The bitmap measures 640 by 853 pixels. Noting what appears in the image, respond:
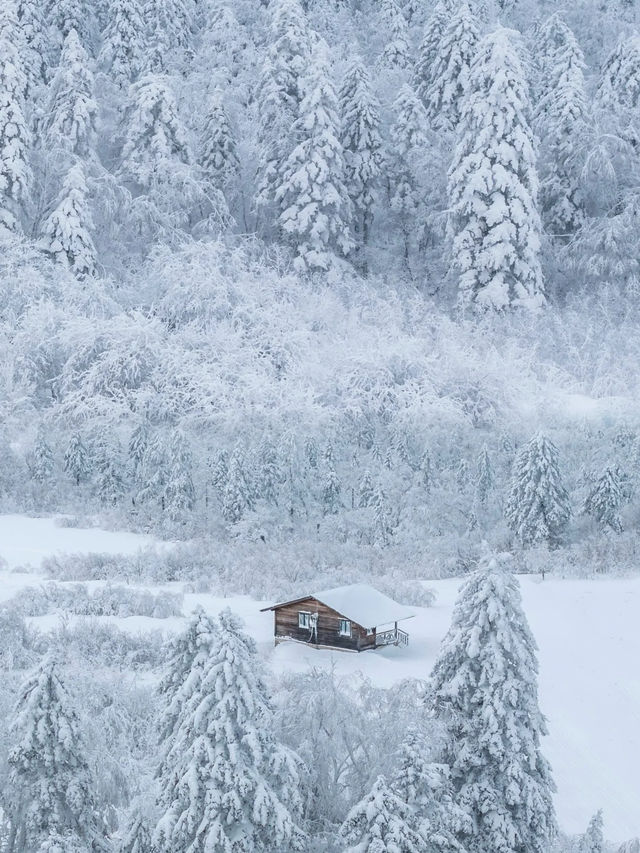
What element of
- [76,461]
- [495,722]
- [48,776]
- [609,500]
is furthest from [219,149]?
[48,776]

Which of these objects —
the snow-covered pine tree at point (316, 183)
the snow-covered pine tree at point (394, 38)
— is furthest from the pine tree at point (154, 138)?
the snow-covered pine tree at point (394, 38)

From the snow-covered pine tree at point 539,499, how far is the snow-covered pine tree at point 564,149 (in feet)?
59.7

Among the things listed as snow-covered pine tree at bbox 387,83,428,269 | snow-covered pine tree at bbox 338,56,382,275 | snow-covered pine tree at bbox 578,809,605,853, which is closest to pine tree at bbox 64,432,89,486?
snow-covered pine tree at bbox 578,809,605,853

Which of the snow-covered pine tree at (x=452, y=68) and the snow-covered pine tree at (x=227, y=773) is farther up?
the snow-covered pine tree at (x=452, y=68)

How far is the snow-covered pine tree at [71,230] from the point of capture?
34031 mm

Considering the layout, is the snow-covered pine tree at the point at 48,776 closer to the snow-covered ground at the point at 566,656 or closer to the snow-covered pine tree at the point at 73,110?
the snow-covered ground at the point at 566,656

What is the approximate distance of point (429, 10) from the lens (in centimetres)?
5525

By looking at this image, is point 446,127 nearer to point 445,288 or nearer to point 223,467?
point 445,288

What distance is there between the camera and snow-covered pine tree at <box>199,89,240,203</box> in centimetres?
3991

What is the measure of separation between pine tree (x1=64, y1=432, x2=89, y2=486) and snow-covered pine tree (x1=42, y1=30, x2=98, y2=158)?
50.1ft

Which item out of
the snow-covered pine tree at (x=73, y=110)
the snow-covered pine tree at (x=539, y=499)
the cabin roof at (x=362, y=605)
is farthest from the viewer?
the snow-covered pine tree at (x=73, y=110)

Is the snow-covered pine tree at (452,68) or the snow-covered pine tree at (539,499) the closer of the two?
the snow-covered pine tree at (539,499)

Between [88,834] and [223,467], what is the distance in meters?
15.2

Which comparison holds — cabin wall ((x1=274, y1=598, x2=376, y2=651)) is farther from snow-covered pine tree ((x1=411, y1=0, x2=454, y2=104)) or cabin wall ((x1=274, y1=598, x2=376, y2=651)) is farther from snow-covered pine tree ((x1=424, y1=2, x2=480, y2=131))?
snow-covered pine tree ((x1=411, y1=0, x2=454, y2=104))
